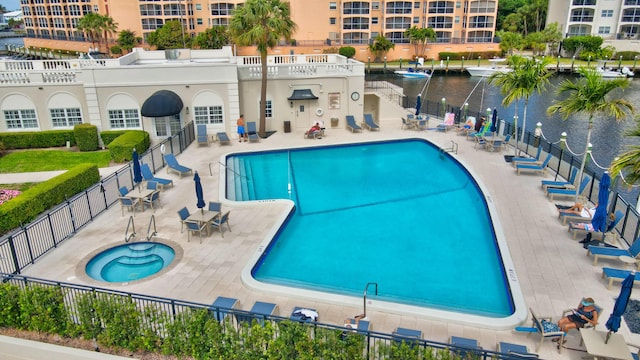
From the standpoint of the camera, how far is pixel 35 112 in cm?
2861

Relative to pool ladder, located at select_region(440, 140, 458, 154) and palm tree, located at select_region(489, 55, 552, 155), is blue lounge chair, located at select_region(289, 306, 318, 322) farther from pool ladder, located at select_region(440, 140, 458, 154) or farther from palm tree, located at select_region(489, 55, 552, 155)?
palm tree, located at select_region(489, 55, 552, 155)

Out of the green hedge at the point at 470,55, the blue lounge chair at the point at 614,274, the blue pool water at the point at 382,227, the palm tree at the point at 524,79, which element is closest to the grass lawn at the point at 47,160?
the blue pool water at the point at 382,227

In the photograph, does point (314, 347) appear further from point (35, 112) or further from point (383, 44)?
point (383, 44)

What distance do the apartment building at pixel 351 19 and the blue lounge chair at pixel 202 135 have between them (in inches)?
1995

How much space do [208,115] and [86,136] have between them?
7024 millimetres

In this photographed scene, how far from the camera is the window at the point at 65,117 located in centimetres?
2880

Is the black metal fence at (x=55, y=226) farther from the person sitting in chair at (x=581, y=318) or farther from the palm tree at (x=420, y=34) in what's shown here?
the palm tree at (x=420, y=34)

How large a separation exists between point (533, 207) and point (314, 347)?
12924mm

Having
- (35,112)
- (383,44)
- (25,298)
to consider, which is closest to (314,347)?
(25,298)

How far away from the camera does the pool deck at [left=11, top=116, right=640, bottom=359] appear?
479 inches

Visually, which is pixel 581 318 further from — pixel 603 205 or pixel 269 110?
pixel 269 110

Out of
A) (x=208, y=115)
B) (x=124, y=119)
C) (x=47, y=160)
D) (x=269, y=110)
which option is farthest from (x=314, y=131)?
(x=47, y=160)

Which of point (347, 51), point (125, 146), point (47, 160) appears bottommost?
point (47, 160)

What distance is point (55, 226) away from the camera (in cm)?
1686
